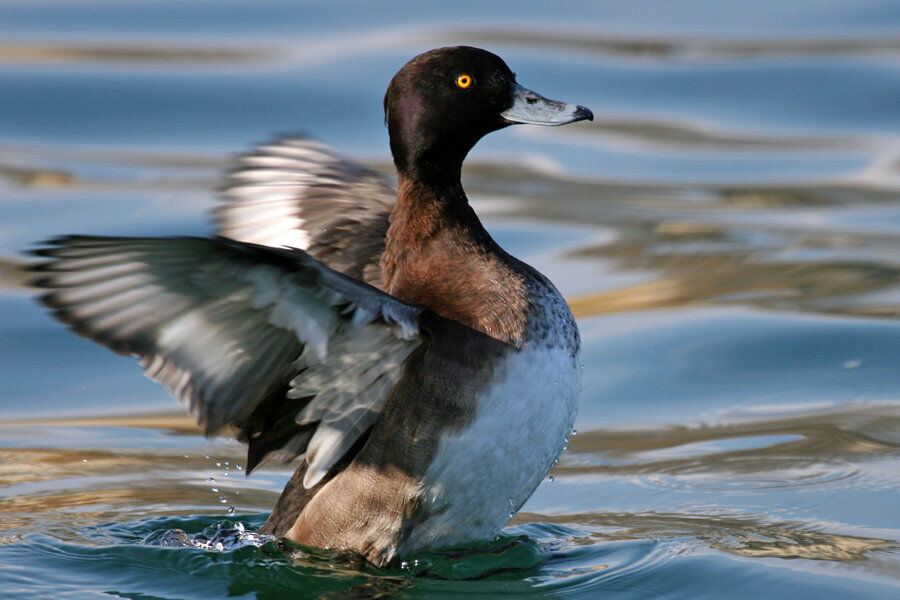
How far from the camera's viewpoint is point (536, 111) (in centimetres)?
508

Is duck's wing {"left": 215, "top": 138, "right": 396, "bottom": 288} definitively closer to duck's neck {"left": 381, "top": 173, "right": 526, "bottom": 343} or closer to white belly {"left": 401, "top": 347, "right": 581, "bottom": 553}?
duck's neck {"left": 381, "top": 173, "right": 526, "bottom": 343}

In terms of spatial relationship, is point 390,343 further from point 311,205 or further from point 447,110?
point 311,205

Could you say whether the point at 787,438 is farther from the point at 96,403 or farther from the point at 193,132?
the point at 193,132

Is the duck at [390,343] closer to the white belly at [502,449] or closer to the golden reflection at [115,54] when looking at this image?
the white belly at [502,449]

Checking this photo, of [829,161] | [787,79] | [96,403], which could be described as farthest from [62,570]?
[787,79]

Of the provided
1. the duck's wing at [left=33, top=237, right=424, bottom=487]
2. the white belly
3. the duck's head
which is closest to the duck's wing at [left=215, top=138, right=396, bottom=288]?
the duck's head

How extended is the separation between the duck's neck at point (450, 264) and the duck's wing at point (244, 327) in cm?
29

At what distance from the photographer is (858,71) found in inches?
471

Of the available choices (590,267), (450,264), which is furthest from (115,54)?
(450,264)

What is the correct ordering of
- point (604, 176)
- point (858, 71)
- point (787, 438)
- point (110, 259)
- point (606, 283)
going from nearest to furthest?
point (110, 259)
point (787, 438)
point (606, 283)
point (604, 176)
point (858, 71)

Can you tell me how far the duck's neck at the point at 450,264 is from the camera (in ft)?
15.1

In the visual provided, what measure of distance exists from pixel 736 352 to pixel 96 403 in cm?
328

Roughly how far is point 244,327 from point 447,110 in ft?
3.90

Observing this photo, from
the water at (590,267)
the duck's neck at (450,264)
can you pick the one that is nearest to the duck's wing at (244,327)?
the duck's neck at (450,264)
